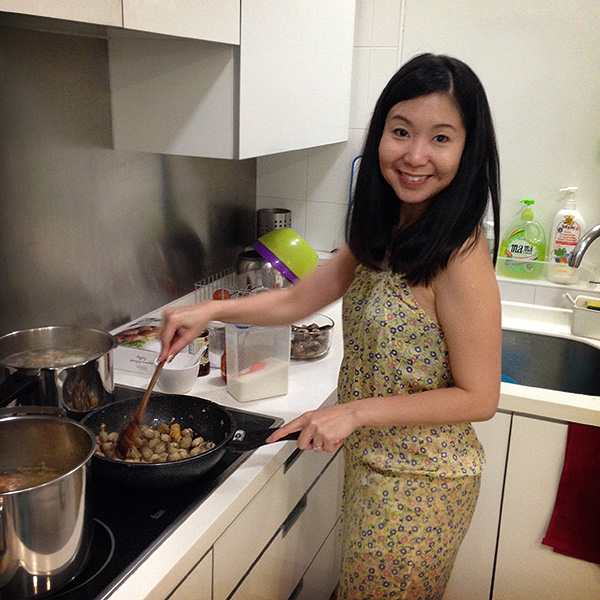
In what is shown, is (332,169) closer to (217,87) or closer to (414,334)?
(217,87)

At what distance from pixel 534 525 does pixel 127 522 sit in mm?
1121

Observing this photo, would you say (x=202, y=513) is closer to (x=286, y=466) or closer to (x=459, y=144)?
(x=286, y=466)

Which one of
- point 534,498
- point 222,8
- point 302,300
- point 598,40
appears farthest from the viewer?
point 598,40

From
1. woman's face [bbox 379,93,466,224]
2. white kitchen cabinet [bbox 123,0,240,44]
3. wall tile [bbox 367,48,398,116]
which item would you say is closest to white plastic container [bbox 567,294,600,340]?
wall tile [bbox 367,48,398,116]

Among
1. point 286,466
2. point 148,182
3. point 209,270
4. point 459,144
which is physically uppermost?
point 459,144

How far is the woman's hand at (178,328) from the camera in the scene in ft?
4.05

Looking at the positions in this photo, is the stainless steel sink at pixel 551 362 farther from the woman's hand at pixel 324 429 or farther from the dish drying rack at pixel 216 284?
the woman's hand at pixel 324 429

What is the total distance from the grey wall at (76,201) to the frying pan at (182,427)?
1.07 feet

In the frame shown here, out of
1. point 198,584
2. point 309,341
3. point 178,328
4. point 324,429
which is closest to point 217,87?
point 178,328

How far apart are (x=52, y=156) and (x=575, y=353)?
4.93 feet

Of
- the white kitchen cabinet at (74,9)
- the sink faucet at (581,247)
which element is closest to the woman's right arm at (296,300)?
the white kitchen cabinet at (74,9)

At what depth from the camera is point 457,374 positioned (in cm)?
112

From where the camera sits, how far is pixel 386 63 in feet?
7.08

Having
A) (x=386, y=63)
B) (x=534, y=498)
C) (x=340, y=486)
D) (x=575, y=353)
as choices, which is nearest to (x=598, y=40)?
(x=386, y=63)
